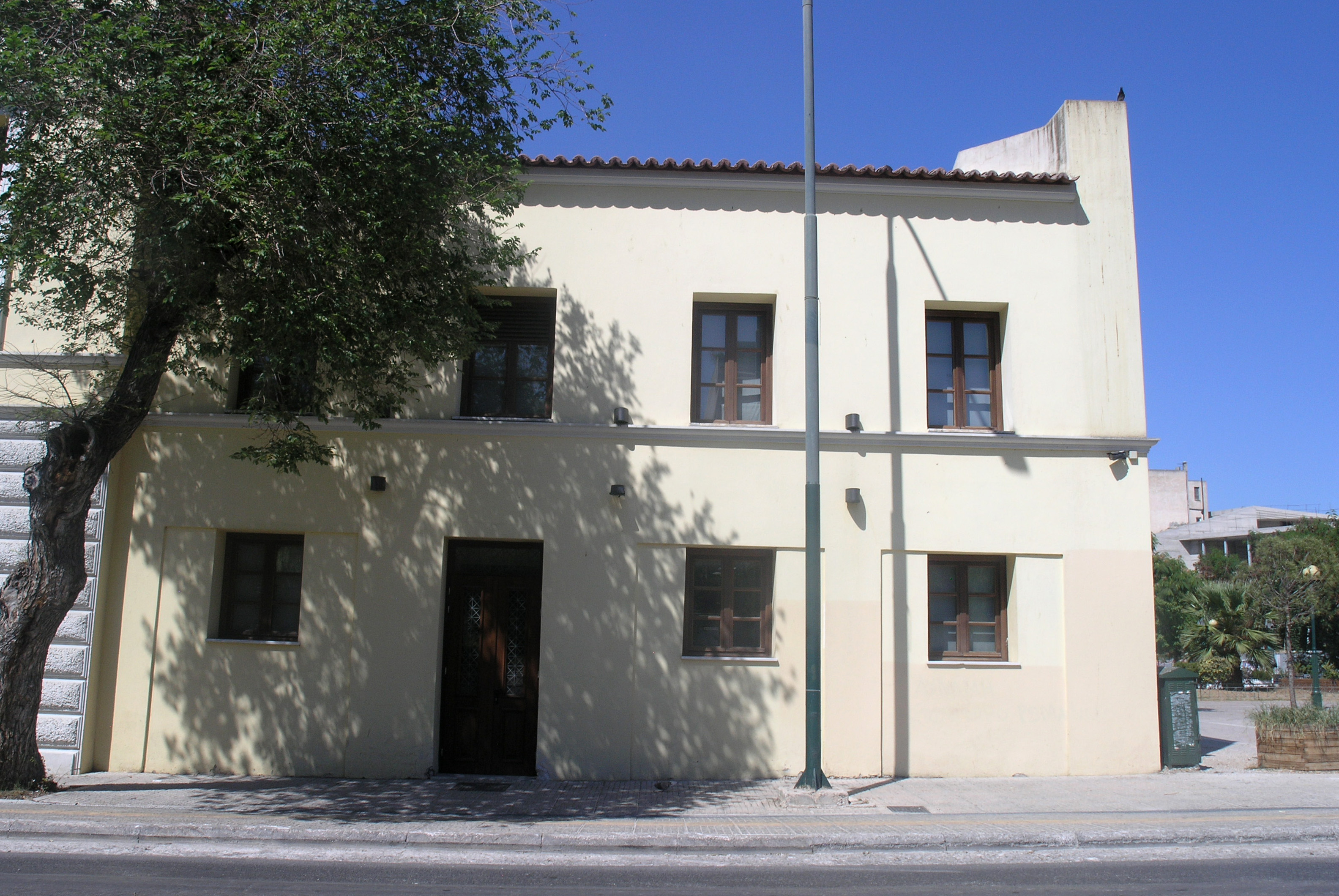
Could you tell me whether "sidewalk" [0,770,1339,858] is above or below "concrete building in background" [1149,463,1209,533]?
below

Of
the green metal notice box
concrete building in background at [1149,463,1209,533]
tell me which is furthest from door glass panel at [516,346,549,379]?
concrete building in background at [1149,463,1209,533]

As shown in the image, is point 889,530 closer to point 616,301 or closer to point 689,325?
point 689,325

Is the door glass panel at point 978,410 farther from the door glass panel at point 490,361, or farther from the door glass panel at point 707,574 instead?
the door glass panel at point 490,361

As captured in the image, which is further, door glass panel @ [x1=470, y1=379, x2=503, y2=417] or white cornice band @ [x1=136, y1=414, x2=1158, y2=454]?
door glass panel @ [x1=470, y1=379, x2=503, y2=417]

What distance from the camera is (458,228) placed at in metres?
9.18

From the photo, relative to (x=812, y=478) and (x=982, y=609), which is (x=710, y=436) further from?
(x=982, y=609)

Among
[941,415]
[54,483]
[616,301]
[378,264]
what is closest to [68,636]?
[54,483]

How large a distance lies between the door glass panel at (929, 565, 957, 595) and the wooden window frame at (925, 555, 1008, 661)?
0.11ft

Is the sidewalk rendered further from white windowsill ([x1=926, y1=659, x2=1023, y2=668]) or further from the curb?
white windowsill ([x1=926, y1=659, x2=1023, y2=668])

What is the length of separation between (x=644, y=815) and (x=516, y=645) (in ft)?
9.40

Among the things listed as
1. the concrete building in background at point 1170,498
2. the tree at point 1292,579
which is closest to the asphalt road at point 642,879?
the tree at point 1292,579

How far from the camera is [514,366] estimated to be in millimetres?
10734

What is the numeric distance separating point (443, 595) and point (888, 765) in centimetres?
544

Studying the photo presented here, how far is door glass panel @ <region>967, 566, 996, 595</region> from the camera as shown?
1052cm
